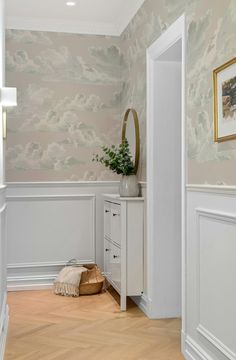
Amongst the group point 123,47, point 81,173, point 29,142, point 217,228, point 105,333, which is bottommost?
point 105,333

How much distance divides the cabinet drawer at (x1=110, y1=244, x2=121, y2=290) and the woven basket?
1.01ft

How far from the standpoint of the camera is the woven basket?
15.0 feet

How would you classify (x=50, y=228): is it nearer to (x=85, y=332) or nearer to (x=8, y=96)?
(x=85, y=332)

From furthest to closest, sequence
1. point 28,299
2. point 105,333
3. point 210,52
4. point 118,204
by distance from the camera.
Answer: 1. point 28,299
2. point 118,204
3. point 105,333
4. point 210,52

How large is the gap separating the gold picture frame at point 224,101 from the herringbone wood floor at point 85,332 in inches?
59.6

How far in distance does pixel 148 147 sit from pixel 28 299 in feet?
6.21

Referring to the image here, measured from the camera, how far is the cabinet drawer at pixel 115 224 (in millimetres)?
4145

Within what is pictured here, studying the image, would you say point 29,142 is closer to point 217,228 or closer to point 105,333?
point 105,333

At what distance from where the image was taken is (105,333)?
351cm

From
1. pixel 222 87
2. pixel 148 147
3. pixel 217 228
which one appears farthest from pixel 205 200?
pixel 148 147

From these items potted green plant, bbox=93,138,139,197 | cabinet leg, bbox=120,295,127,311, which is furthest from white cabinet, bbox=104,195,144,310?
potted green plant, bbox=93,138,139,197

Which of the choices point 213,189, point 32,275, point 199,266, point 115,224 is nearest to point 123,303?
point 115,224

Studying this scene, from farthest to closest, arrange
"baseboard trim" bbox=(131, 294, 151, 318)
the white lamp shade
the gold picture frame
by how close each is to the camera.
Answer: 1. "baseboard trim" bbox=(131, 294, 151, 318)
2. the white lamp shade
3. the gold picture frame

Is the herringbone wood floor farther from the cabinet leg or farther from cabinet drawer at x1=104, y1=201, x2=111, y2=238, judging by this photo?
cabinet drawer at x1=104, y1=201, x2=111, y2=238
